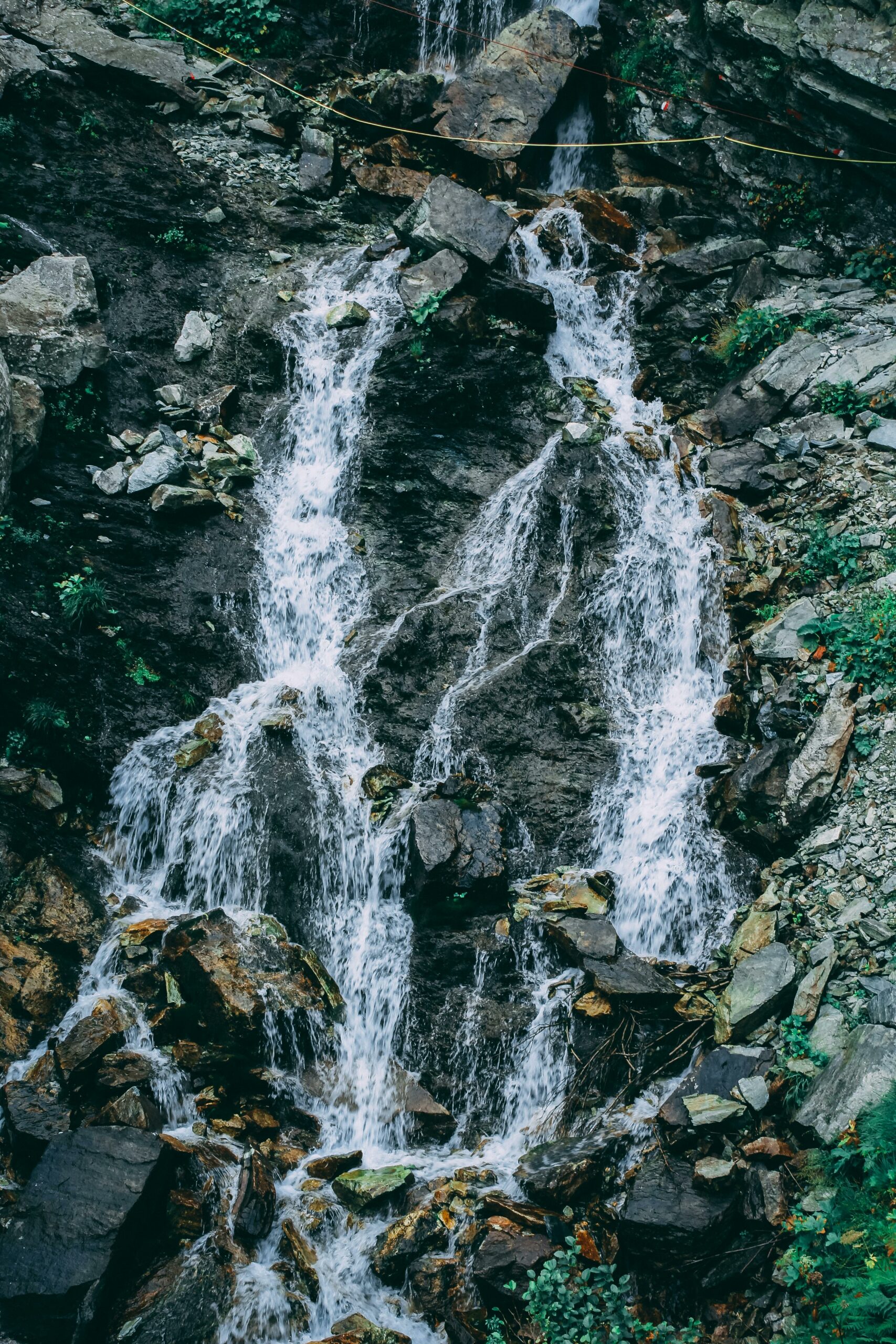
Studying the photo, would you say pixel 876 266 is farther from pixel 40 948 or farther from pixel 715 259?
pixel 40 948

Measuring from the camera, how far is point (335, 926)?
748cm

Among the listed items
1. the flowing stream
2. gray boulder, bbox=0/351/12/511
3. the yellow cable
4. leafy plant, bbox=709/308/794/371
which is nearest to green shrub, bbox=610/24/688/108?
the yellow cable

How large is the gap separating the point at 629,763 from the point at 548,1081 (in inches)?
115

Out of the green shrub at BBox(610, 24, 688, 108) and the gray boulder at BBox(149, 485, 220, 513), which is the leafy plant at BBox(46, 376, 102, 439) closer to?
the gray boulder at BBox(149, 485, 220, 513)

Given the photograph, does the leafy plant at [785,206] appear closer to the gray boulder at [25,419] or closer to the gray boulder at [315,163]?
the gray boulder at [315,163]

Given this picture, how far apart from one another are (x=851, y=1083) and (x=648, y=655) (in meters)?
4.50

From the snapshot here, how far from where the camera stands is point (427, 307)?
9758 mm

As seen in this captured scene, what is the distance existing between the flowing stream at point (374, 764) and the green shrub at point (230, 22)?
16.9ft

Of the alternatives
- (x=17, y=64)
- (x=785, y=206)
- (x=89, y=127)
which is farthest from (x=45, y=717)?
(x=785, y=206)

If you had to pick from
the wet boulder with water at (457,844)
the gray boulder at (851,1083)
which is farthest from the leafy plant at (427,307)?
the gray boulder at (851,1083)

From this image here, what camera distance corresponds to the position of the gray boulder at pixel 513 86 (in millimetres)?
11625

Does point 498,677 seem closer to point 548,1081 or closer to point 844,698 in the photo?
point 844,698

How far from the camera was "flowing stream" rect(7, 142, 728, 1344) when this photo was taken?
6.51 meters

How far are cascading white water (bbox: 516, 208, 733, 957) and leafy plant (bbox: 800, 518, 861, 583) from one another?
3.18 feet
